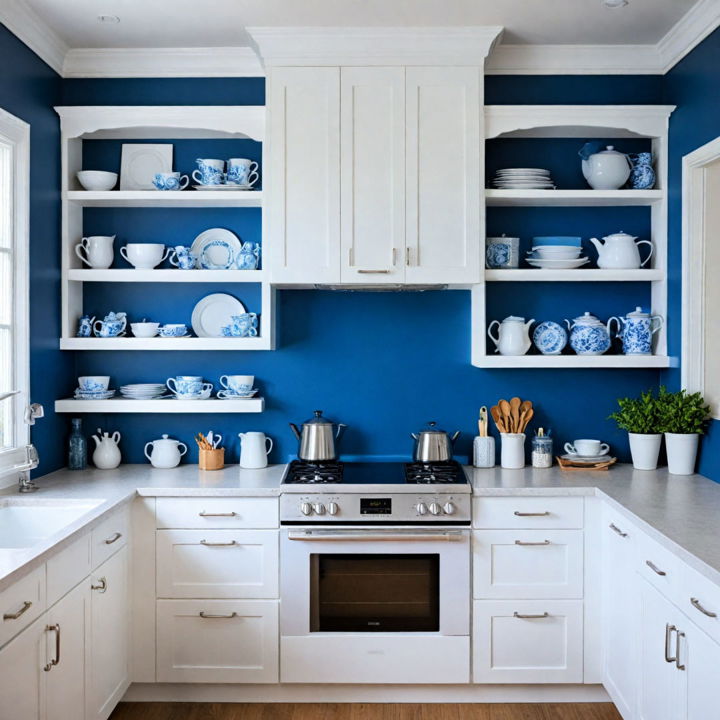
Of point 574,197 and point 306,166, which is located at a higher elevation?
point 306,166

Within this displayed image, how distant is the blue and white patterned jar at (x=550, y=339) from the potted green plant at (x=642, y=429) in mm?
368

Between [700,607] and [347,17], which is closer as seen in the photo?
[700,607]

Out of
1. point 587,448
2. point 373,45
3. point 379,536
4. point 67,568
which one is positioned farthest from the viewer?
point 587,448

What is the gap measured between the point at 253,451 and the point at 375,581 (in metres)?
0.80

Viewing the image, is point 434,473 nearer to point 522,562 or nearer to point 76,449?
point 522,562

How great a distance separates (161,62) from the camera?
357 centimetres

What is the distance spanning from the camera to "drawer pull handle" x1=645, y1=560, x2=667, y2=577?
2.37 m

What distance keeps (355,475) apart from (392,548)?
1.19 feet

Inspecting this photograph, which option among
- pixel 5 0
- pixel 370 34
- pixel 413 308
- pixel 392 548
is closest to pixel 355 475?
pixel 392 548

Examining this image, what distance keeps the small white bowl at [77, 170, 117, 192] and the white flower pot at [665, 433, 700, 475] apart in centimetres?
265

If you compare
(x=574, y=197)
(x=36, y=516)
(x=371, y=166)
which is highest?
(x=371, y=166)

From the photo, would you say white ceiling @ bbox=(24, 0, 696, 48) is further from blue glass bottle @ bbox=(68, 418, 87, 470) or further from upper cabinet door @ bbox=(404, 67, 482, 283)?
blue glass bottle @ bbox=(68, 418, 87, 470)

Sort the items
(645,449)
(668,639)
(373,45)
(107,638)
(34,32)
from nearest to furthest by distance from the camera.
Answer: (668,639)
(107,638)
(34,32)
(373,45)
(645,449)

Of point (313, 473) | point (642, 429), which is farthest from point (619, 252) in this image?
point (313, 473)
